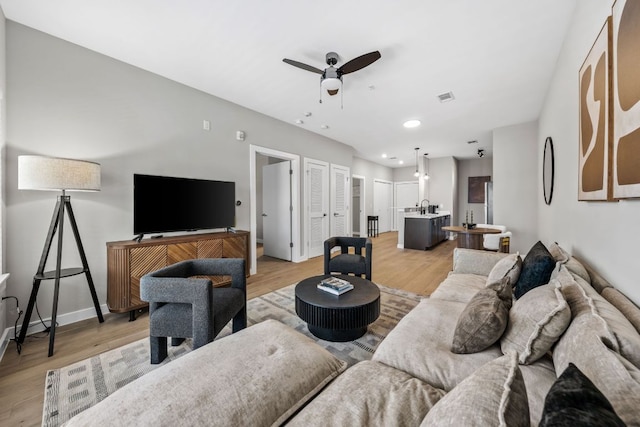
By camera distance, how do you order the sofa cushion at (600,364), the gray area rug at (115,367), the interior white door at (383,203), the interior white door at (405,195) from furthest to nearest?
the interior white door at (405,195)
the interior white door at (383,203)
the gray area rug at (115,367)
the sofa cushion at (600,364)

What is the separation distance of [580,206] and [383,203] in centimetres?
761

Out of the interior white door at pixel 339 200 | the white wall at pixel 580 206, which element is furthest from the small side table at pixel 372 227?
the white wall at pixel 580 206

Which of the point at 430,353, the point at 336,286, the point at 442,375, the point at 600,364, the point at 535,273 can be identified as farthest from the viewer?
the point at 336,286

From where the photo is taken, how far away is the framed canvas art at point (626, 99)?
1032 millimetres

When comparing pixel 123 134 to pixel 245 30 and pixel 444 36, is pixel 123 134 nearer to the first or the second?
pixel 245 30

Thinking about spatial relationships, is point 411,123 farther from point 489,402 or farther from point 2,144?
point 2,144

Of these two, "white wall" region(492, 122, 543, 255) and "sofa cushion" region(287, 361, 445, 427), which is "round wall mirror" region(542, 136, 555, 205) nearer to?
"white wall" region(492, 122, 543, 255)

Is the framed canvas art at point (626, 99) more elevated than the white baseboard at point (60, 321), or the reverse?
the framed canvas art at point (626, 99)

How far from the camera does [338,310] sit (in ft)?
6.33

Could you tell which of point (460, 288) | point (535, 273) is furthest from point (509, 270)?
point (460, 288)

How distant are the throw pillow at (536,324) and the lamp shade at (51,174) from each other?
127 inches

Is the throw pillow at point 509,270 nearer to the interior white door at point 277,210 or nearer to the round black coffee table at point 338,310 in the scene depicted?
the round black coffee table at point 338,310

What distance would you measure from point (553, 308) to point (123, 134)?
12.8ft

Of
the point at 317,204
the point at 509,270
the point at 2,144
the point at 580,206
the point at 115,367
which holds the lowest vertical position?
the point at 115,367
